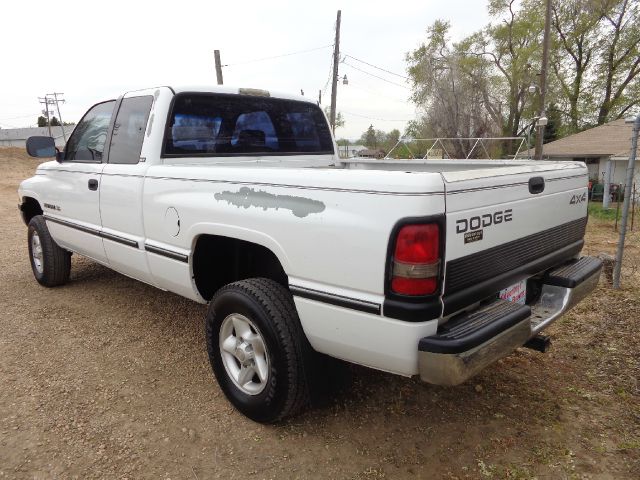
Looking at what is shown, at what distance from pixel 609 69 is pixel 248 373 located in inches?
1480

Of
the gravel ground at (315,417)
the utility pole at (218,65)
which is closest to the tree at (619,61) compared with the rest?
the utility pole at (218,65)

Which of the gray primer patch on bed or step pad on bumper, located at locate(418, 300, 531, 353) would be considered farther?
the gray primer patch on bed

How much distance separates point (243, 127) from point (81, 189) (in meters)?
1.51

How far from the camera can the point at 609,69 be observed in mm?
31922

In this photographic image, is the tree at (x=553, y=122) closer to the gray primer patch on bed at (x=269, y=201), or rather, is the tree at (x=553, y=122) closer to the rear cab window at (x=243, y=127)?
the rear cab window at (x=243, y=127)

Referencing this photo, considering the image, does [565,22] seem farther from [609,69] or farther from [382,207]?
[382,207]

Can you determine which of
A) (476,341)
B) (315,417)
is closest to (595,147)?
(315,417)

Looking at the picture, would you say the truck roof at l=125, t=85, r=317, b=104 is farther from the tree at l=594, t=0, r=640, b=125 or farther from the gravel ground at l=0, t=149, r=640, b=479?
the tree at l=594, t=0, r=640, b=125

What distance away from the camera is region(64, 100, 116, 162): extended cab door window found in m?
3.90

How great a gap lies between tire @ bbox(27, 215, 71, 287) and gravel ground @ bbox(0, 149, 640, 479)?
0.99 metres

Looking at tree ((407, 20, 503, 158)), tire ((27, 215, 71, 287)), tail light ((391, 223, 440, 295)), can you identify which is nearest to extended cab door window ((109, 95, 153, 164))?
tire ((27, 215, 71, 287))

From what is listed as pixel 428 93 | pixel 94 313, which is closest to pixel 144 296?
pixel 94 313

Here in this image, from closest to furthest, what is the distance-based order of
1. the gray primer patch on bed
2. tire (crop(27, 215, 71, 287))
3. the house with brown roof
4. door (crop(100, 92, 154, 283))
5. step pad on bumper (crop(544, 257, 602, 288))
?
the gray primer patch on bed, step pad on bumper (crop(544, 257, 602, 288)), door (crop(100, 92, 154, 283)), tire (crop(27, 215, 71, 287)), the house with brown roof

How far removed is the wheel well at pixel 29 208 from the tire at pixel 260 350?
3.50m
